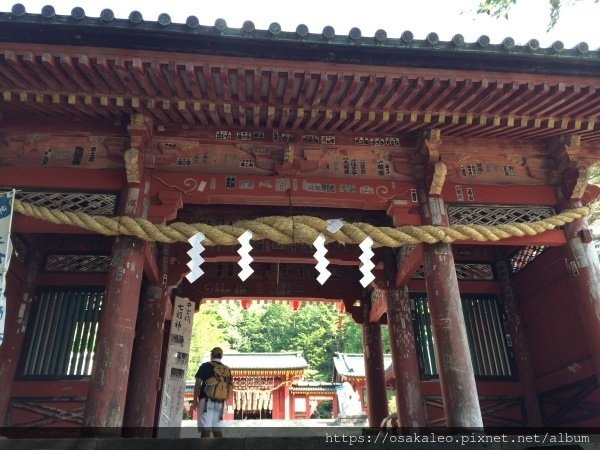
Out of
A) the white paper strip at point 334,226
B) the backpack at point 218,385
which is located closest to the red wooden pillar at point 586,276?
the white paper strip at point 334,226

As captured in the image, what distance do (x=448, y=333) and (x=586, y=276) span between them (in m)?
2.46

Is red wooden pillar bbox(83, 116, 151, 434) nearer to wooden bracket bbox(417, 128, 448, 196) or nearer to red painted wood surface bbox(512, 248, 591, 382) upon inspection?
wooden bracket bbox(417, 128, 448, 196)

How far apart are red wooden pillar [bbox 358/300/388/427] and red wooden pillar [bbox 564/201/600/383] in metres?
4.61

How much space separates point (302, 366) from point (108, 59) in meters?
18.1

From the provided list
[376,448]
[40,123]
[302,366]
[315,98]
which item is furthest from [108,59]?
[302,366]

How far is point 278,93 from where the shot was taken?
5.99 m

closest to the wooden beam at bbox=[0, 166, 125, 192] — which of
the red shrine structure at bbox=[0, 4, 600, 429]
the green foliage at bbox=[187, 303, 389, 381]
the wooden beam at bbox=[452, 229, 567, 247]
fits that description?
the red shrine structure at bbox=[0, 4, 600, 429]

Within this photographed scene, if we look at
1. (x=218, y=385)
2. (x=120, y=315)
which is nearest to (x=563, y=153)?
(x=218, y=385)

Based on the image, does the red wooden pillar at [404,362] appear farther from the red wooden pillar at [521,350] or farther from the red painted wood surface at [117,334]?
the red painted wood surface at [117,334]

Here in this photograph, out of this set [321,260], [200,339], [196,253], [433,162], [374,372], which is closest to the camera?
[196,253]

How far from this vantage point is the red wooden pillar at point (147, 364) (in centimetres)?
739

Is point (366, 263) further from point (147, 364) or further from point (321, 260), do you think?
point (147, 364)

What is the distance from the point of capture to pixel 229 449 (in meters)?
4.37

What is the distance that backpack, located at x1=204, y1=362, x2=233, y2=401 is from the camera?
6.17m
